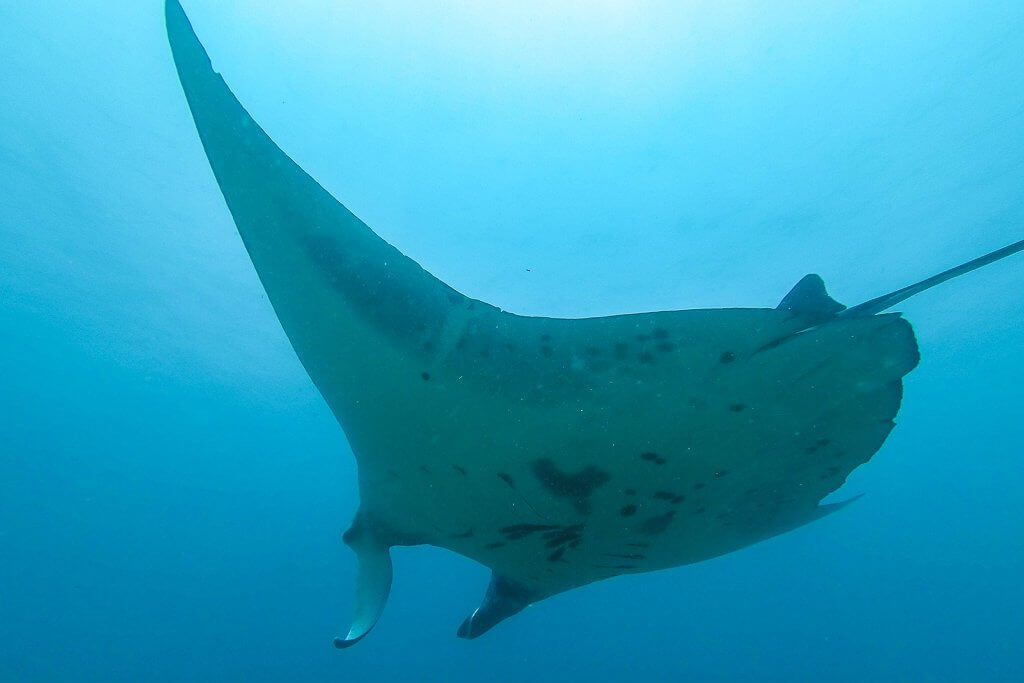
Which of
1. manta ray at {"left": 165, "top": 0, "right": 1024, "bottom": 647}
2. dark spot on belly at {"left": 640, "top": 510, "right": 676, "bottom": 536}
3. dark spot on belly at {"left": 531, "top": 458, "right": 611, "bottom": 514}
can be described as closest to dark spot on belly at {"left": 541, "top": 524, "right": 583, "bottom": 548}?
manta ray at {"left": 165, "top": 0, "right": 1024, "bottom": 647}

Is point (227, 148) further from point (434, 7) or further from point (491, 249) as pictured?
point (491, 249)

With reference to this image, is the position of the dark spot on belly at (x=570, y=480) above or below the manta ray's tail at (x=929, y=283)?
below

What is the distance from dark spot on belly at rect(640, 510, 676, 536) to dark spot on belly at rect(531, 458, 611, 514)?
0.33 m

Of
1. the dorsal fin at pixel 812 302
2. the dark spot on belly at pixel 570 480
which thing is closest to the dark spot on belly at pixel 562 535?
the dark spot on belly at pixel 570 480

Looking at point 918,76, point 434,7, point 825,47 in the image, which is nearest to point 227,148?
point 434,7

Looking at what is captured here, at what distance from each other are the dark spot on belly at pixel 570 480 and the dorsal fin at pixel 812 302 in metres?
1.02

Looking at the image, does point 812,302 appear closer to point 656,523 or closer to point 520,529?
point 656,523

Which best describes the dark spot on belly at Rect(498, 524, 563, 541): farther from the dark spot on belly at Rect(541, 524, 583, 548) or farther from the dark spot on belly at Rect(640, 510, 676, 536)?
the dark spot on belly at Rect(640, 510, 676, 536)

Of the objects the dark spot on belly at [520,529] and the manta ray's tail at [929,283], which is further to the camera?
the dark spot on belly at [520,529]

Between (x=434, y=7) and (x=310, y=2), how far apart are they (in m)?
1.69

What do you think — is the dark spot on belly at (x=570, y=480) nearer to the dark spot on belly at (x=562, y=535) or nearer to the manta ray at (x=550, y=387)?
the manta ray at (x=550, y=387)

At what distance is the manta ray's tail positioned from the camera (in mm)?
1700

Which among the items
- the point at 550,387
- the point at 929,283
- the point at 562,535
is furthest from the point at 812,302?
the point at 562,535

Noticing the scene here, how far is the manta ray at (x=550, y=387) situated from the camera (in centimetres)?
213
